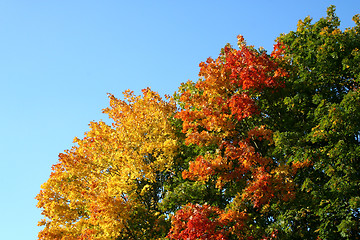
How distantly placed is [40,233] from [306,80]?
2137cm

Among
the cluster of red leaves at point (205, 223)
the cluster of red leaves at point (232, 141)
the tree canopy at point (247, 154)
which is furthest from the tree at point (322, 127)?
the cluster of red leaves at point (205, 223)

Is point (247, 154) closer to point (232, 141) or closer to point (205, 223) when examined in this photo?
point (232, 141)

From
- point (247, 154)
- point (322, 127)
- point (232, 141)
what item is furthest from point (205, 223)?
point (322, 127)

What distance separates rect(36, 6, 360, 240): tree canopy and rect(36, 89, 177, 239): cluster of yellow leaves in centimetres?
10

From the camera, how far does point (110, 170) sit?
24250mm

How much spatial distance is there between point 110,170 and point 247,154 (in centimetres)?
1116

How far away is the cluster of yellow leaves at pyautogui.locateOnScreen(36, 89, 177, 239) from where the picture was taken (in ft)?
65.1

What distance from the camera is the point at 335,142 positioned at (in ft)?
51.5

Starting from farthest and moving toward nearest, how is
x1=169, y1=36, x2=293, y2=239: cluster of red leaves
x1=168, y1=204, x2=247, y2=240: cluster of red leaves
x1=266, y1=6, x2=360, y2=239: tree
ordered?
x1=169, y1=36, x2=293, y2=239: cluster of red leaves
x1=168, y1=204, x2=247, y2=240: cluster of red leaves
x1=266, y1=6, x2=360, y2=239: tree

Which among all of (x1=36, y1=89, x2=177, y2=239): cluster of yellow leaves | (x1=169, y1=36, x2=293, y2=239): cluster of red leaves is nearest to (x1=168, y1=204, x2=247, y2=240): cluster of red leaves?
(x1=169, y1=36, x2=293, y2=239): cluster of red leaves

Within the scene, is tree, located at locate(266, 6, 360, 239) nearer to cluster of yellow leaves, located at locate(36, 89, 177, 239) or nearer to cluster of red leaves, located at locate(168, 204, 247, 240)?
cluster of red leaves, located at locate(168, 204, 247, 240)

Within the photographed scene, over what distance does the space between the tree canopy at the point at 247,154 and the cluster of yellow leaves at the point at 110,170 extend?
10 centimetres

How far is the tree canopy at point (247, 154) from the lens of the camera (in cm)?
1520

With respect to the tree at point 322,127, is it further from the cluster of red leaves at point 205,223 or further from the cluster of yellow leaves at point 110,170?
the cluster of yellow leaves at point 110,170
